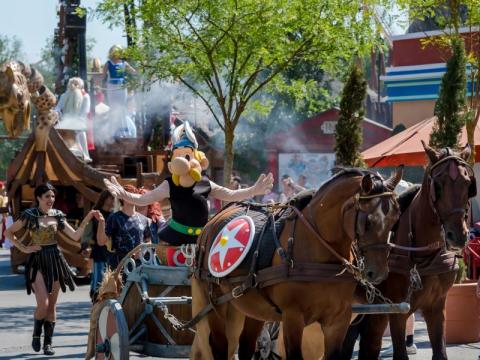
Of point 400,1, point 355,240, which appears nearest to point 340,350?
point 355,240

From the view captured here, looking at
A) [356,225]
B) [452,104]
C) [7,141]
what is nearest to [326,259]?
[356,225]

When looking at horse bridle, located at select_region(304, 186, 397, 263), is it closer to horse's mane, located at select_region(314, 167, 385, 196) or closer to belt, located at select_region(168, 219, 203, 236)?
horse's mane, located at select_region(314, 167, 385, 196)

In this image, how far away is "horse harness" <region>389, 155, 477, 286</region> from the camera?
26.2 feet

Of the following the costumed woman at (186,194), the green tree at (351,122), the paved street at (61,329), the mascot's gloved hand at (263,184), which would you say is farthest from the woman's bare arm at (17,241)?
the green tree at (351,122)

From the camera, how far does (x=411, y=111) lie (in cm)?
2533

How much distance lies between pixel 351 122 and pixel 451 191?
510cm

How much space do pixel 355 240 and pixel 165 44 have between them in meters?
8.52

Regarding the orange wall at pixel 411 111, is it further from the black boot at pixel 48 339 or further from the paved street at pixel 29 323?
the black boot at pixel 48 339

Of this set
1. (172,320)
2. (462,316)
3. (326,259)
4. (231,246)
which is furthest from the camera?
(462,316)

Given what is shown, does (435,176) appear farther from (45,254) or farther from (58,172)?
(58,172)

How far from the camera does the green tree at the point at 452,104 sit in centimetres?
1186

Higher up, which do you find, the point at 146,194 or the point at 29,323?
the point at 146,194

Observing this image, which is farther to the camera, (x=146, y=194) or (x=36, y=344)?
(x=36, y=344)

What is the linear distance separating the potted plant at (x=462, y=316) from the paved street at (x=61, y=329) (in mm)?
181
